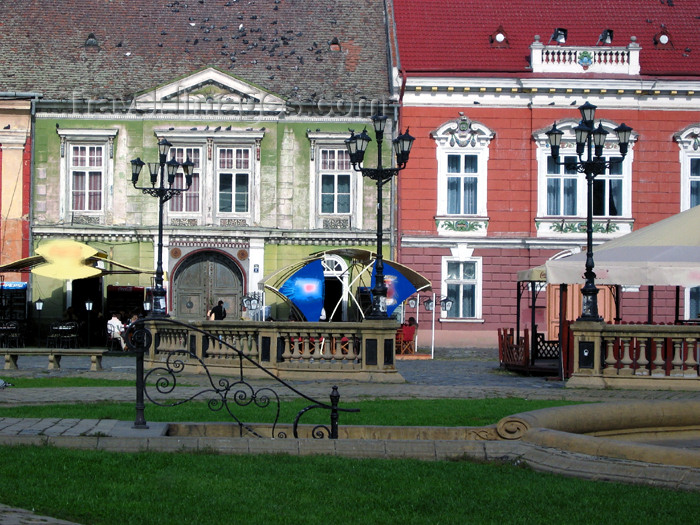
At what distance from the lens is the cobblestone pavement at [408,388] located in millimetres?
15974

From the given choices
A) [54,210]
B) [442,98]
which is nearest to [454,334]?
[442,98]

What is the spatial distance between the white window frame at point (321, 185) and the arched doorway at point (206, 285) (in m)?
2.89

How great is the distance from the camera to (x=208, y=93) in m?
33.2

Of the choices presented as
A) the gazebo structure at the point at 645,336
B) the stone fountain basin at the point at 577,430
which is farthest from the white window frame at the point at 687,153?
the stone fountain basin at the point at 577,430

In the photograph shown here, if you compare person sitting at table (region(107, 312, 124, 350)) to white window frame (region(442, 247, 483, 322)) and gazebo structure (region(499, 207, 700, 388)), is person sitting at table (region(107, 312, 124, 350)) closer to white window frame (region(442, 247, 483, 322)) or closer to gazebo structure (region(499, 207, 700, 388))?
white window frame (region(442, 247, 483, 322))

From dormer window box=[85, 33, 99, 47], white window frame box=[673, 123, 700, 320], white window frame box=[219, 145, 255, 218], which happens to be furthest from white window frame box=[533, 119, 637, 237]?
dormer window box=[85, 33, 99, 47]

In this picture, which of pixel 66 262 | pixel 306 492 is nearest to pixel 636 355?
pixel 306 492

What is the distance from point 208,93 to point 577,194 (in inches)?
454

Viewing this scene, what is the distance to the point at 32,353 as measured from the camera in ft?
73.0

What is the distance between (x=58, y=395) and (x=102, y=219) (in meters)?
18.1

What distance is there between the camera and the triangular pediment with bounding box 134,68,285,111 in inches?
1300

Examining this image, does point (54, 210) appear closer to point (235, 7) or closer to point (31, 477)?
point (235, 7)

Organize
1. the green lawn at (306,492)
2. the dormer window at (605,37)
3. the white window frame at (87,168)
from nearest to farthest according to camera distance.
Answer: the green lawn at (306,492)
the white window frame at (87,168)
the dormer window at (605,37)

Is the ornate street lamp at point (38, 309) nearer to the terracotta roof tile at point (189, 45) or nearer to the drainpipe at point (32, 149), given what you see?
the drainpipe at point (32, 149)
